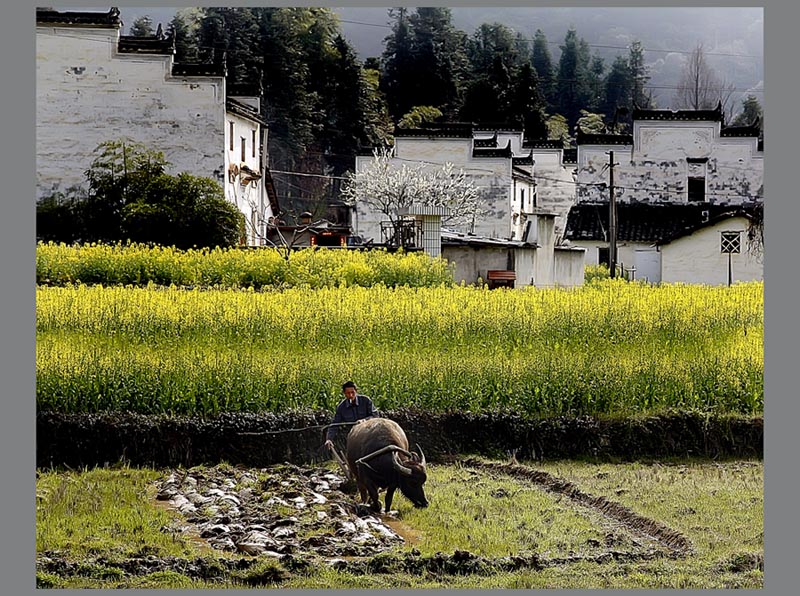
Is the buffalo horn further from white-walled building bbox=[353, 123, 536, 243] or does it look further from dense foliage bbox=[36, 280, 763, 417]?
white-walled building bbox=[353, 123, 536, 243]

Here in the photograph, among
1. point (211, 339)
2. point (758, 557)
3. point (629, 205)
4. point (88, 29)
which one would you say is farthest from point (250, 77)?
point (758, 557)

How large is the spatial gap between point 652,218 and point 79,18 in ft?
12.8

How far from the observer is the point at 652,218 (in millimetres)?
8836

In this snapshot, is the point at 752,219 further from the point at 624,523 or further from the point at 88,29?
the point at 88,29

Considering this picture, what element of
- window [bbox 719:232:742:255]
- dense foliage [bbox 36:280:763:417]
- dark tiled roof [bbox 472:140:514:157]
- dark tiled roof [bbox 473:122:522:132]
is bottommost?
dense foliage [bbox 36:280:763:417]

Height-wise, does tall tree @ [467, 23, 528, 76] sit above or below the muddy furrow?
above

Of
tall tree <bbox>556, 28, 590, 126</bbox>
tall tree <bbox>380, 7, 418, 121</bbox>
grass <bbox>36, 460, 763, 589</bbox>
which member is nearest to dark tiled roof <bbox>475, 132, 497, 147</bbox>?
tall tree <bbox>556, 28, 590, 126</bbox>

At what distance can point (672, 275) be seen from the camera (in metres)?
8.82

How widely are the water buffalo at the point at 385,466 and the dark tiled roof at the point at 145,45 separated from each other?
8.95 ft

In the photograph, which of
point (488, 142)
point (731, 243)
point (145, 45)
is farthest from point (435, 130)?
point (731, 243)

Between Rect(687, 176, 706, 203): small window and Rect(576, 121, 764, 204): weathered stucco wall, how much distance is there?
3cm

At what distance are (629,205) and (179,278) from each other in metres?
3.03

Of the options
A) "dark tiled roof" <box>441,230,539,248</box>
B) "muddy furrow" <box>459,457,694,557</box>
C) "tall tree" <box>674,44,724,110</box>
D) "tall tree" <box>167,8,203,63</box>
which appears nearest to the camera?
"muddy furrow" <box>459,457,694,557</box>

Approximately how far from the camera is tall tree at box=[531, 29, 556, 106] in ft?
26.7
